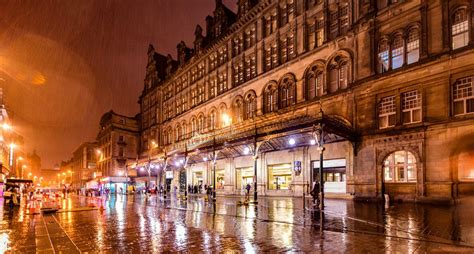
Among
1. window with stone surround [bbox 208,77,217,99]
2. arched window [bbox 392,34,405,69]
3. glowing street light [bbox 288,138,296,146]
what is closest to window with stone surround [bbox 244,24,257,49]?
window with stone surround [bbox 208,77,217,99]

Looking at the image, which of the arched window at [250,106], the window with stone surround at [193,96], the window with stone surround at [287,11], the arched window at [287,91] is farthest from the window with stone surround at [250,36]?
the window with stone surround at [193,96]

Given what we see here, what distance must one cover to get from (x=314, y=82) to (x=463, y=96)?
1414 cm

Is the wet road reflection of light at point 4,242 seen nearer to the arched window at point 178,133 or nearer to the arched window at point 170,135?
the arched window at point 178,133

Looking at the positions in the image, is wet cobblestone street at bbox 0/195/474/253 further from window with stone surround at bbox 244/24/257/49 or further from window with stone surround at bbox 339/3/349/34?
window with stone surround at bbox 244/24/257/49

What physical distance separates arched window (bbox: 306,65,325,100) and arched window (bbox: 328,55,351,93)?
1.08 metres

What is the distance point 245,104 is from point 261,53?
6.69 meters

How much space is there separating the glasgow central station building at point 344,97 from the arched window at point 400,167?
0.24 ft

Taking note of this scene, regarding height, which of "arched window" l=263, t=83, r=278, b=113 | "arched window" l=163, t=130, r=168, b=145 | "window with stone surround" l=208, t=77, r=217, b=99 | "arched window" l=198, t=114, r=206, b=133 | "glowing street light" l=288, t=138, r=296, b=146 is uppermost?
"window with stone surround" l=208, t=77, r=217, b=99

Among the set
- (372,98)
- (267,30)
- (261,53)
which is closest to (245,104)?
(261,53)

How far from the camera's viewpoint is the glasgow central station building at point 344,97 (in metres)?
22.5

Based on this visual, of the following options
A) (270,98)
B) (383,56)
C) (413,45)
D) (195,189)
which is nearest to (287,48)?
(270,98)

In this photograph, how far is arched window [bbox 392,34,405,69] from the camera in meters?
26.0

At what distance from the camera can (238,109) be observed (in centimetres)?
4500

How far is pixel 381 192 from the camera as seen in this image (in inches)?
1015
